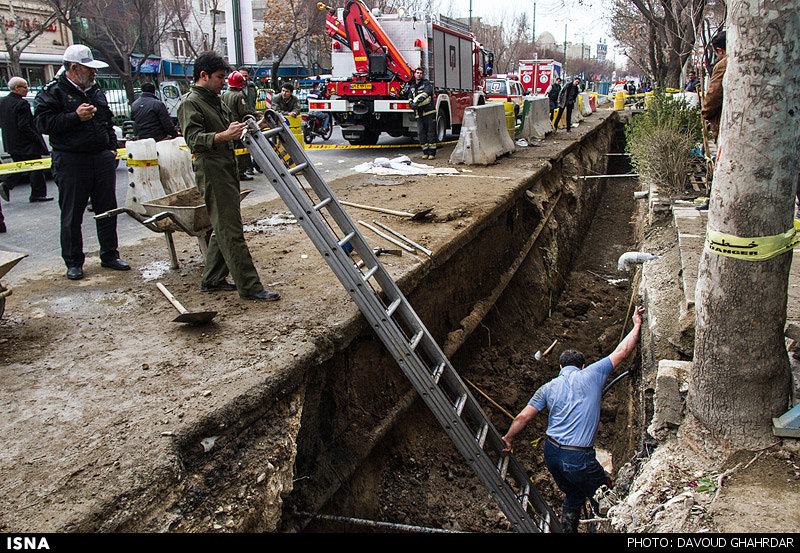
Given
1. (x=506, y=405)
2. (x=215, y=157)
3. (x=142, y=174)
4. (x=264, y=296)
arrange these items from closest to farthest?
(x=215, y=157) < (x=264, y=296) < (x=142, y=174) < (x=506, y=405)

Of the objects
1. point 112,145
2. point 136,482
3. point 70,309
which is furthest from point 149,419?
point 112,145

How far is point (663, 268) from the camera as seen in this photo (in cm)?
623

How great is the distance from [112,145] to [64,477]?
11.8ft

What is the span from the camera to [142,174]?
21.5 feet

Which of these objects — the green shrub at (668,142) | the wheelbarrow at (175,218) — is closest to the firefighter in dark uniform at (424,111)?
the green shrub at (668,142)

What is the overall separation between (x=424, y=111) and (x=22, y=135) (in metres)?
7.59

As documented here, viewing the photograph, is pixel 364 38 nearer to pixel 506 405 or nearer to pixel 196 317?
pixel 506 405

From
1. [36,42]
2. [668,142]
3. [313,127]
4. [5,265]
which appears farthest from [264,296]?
[36,42]

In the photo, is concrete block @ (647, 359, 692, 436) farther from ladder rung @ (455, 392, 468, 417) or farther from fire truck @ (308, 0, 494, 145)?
fire truck @ (308, 0, 494, 145)

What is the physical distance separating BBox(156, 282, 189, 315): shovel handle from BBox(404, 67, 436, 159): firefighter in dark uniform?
8965mm

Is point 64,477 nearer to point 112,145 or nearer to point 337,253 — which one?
point 337,253

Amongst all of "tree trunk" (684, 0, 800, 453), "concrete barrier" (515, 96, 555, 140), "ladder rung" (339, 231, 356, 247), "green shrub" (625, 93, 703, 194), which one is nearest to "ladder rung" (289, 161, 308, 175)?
"ladder rung" (339, 231, 356, 247)

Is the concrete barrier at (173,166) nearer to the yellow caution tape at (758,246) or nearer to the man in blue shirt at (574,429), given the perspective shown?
the man in blue shirt at (574,429)

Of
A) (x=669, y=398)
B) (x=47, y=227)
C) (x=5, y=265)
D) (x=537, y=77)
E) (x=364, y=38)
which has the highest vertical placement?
(x=537, y=77)
